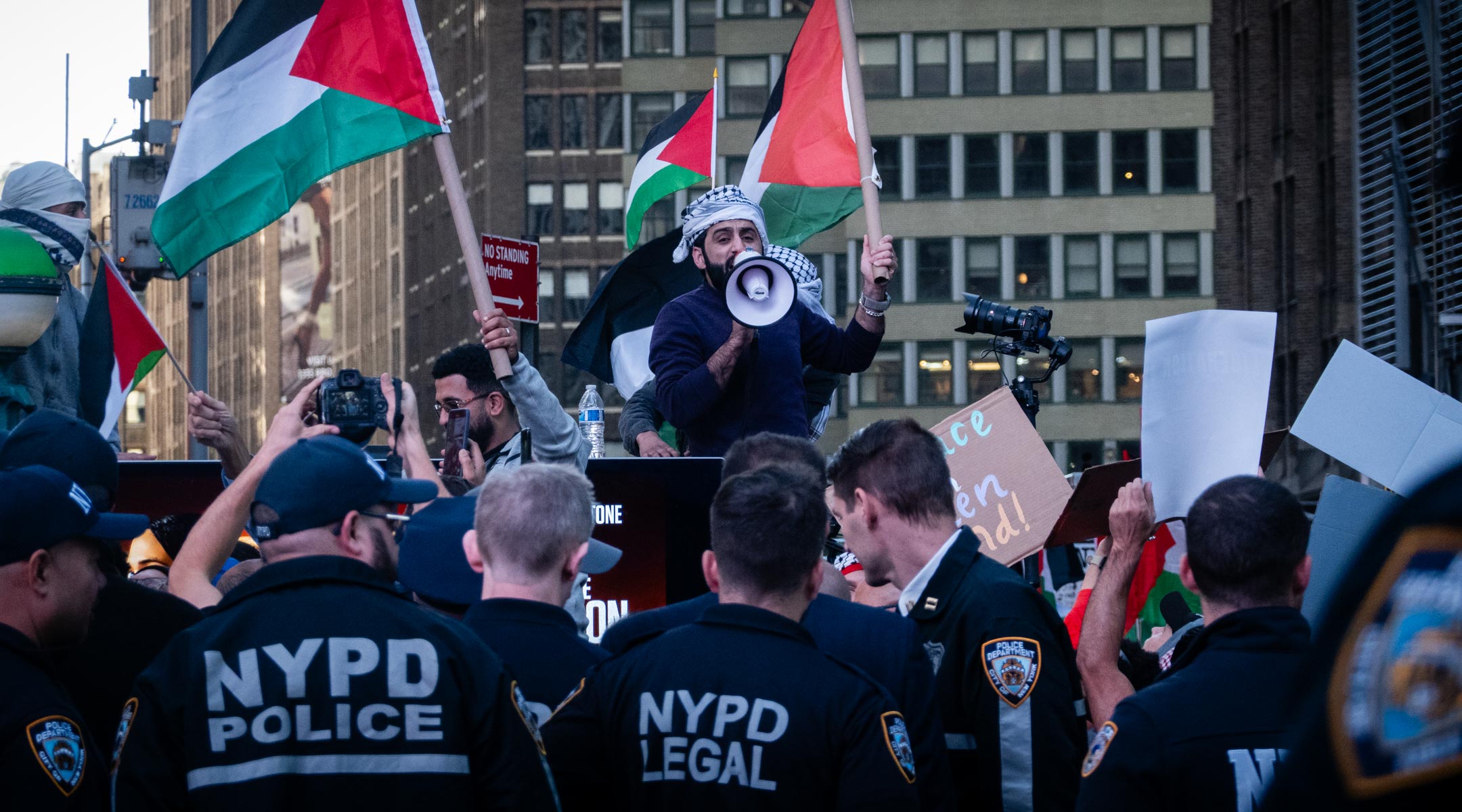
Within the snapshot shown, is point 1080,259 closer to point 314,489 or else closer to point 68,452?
point 68,452

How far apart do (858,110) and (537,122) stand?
71713mm

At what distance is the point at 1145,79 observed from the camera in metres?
62.9

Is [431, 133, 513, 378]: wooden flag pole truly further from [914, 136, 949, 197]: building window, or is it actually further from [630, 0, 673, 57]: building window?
[630, 0, 673, 57]: building window

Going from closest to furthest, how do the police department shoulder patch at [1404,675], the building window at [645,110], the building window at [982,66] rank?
the police department shoulder patch at [1404,675] < the building window at [982,66] < the building window at [645,110]

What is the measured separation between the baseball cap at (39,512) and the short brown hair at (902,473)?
1901mm

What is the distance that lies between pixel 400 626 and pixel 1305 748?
2457 millimetres

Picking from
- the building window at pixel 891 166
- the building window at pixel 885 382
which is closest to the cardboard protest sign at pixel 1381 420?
the building window at pixel 885 382

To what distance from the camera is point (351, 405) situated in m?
5.07

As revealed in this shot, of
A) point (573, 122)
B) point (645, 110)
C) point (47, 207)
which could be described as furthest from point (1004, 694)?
point (573, 122)

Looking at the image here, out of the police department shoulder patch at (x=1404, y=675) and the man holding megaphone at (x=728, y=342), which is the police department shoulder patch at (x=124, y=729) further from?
the man holding megaphone at (x=728, y=342)

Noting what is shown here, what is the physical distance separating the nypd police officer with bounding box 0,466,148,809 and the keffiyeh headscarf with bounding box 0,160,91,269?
Result: 3024 mm

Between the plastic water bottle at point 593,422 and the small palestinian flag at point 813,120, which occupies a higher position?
the small palestinian flag at point 813,120

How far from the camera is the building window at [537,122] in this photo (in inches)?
3063

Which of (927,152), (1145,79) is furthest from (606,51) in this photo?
(1145,79)
